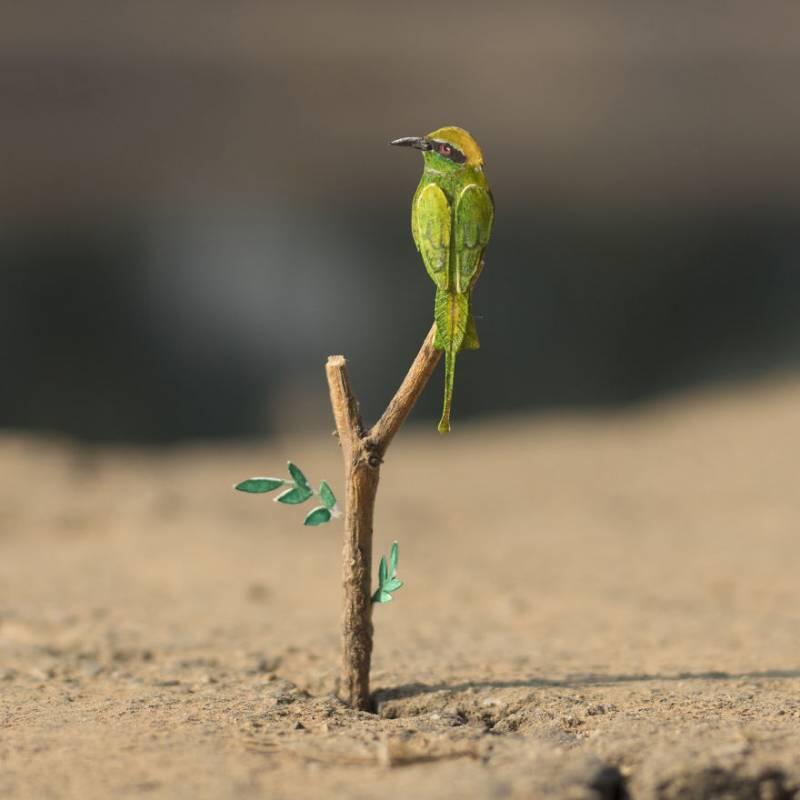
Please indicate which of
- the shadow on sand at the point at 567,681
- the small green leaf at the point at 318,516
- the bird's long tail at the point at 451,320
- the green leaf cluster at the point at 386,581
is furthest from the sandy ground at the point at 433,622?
the bird's long tail at the point at 451,320

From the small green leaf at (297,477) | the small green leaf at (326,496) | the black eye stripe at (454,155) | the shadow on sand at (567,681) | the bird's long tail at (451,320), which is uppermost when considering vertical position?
the black eye stripe at (454,155)

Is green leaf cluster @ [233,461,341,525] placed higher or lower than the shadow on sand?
higher

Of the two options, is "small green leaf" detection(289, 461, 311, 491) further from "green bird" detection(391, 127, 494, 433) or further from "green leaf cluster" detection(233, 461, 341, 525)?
"green bird" detection(391, 127, 494, 433)

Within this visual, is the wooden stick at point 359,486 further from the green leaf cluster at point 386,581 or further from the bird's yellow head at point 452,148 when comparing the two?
the bird's yellow head at point 452,148

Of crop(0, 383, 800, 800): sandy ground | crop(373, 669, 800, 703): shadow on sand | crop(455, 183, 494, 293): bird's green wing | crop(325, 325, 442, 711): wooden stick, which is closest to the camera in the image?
crop(0, 383, 800, 800): sandy ground

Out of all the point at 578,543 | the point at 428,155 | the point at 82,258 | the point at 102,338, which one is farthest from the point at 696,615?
the point at 82,258

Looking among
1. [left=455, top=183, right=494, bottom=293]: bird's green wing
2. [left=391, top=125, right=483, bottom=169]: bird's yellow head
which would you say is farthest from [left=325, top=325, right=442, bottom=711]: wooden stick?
[left=391, top=125, right=483, bottom=169]: bird's yellow head
